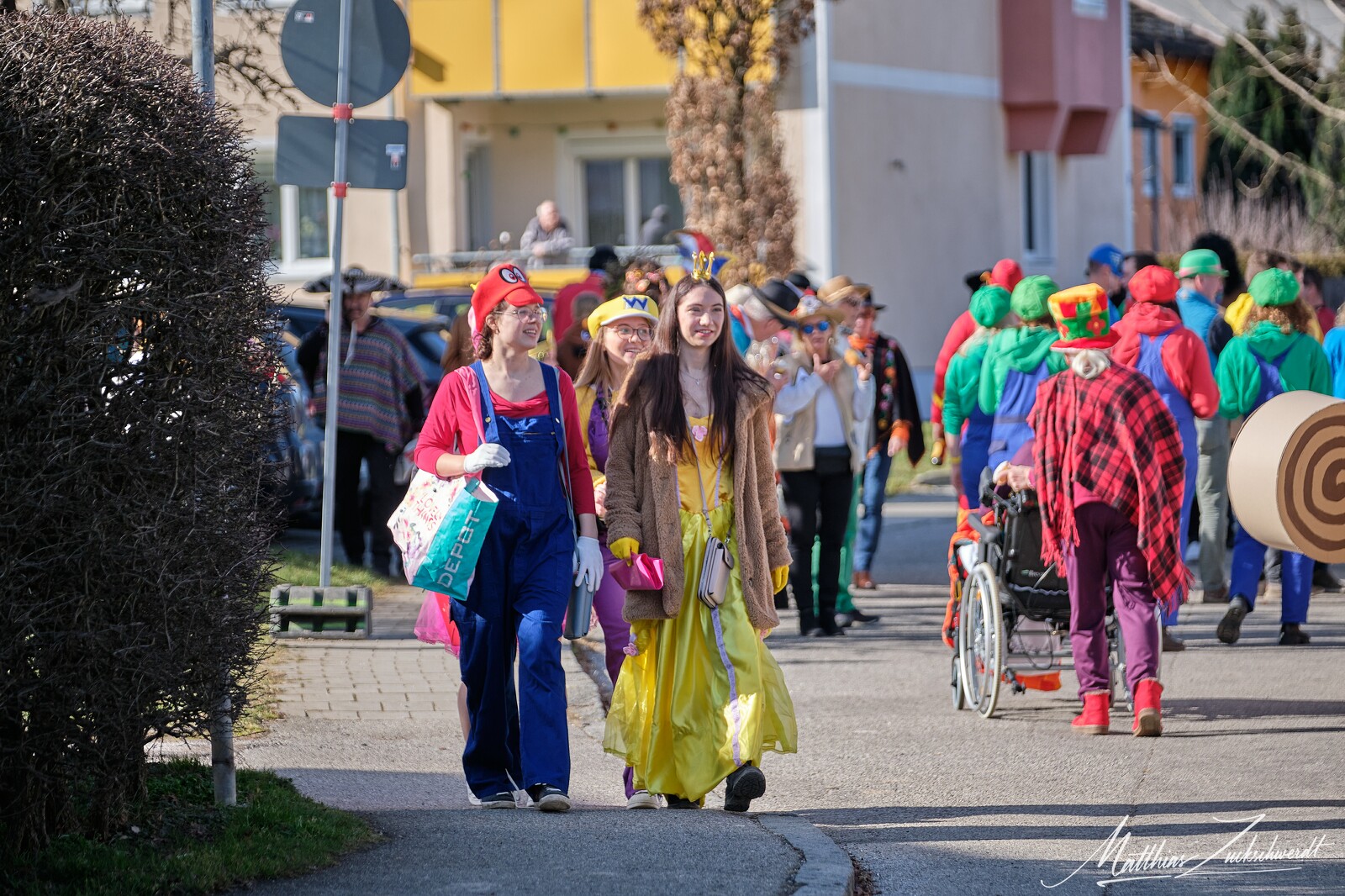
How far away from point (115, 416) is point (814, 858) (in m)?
2.50

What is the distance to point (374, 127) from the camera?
402 inches

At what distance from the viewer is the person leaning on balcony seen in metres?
24.7

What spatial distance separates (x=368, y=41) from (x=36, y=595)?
5905 mm

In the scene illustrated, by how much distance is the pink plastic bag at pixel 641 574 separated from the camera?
6.73 meters

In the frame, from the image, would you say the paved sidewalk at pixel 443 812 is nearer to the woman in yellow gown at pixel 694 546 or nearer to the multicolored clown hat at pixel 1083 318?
the woman in yellow gown at pixel 694 546

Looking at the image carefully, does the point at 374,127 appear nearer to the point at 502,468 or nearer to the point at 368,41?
the point at 368,41

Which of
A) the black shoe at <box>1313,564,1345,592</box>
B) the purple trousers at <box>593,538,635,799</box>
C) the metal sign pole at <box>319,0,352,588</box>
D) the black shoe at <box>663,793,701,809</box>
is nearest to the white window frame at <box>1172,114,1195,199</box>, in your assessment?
the black shoe at <box>1313,564,1345,592</box>

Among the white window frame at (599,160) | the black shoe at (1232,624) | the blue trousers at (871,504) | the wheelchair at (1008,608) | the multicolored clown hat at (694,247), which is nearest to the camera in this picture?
the wheelchair at (1008,608)

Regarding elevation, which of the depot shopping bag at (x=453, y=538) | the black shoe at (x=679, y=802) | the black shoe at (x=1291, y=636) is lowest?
the black shoe at (x=679, y=802)

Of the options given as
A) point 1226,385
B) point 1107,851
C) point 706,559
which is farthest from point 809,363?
point 1107,851

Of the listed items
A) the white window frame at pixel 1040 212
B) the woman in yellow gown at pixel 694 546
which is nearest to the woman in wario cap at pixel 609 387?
the woman in yellow gown at pixel 694 546

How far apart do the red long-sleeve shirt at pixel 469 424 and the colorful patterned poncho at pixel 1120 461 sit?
2.55m

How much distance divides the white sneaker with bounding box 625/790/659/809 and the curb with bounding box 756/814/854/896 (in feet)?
1.35

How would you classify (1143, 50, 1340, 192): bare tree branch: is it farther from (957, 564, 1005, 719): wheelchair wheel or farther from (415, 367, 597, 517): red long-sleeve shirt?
Answer: (415, 367, 597, 517): red long-sleeve shirt
